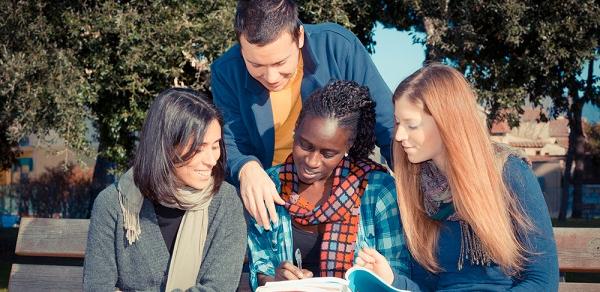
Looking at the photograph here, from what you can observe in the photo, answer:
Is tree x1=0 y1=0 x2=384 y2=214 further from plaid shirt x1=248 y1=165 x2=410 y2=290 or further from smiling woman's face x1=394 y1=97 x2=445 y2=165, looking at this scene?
smiling woman's face x1=394 y1=97 x2=445 y2=165

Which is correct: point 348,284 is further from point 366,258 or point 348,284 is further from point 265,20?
point 265,20

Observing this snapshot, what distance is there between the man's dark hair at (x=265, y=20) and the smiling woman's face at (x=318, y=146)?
403 millimetres

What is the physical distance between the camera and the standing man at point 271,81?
346 centimetres

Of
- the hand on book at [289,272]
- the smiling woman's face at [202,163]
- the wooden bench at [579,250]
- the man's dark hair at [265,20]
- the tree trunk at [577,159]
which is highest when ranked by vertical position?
the man's dark hair at [265,20]

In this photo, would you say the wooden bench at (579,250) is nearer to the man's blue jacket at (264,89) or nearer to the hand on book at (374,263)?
the man's blue jacket at (264,89)

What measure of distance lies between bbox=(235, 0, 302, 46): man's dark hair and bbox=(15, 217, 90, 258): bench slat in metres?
1.98

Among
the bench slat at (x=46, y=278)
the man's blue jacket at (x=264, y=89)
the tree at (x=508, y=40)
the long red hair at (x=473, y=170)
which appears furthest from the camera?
the tree at (x=508, y=40)

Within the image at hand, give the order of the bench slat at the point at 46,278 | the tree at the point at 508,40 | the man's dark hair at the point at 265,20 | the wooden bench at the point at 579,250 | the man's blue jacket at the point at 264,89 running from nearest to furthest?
the man's dark hair at the point at 265,20 < the man's blue jacket at the point at 264,89 < the wooden bench at the point at 579,250 < the bench slat at the point at 46,278 < the tree at the point at 508,40

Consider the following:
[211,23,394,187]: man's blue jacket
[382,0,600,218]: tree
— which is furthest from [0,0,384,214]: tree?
[211,23,394,187]: man's blue jacket

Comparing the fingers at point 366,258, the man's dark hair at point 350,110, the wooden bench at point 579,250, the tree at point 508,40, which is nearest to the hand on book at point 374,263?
the fingers at point 366,258

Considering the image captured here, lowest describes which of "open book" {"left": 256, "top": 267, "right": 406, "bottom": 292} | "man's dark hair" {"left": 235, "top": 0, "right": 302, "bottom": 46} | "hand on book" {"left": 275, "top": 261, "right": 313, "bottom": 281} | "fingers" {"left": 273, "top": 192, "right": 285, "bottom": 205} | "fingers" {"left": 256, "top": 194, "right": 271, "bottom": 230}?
"hand on book" {"left": 275, "top": 261, "right": 313, "bottom": 281}

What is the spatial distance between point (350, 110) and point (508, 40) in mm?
8925

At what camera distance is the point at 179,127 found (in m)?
3.34

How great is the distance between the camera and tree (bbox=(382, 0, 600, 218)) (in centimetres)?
1185
